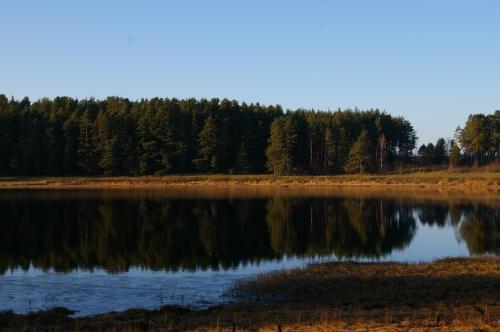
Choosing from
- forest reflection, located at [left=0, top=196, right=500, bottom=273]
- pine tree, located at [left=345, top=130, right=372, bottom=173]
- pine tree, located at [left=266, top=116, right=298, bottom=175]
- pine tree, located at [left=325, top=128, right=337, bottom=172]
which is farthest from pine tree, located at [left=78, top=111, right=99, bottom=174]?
pine tree, located at [left=345, top=130, right=372, bottom=173]

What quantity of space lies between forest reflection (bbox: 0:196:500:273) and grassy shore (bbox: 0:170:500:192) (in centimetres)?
3165

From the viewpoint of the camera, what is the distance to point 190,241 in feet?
122

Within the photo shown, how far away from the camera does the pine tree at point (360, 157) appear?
116m

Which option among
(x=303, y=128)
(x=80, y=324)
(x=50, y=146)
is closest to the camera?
(x=80, y=324)

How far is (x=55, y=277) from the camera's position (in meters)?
25.1

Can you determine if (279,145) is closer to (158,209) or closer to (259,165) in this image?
(259,165)

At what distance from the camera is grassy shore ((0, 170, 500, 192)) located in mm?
96438

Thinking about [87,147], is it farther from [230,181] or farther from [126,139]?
[230,181]

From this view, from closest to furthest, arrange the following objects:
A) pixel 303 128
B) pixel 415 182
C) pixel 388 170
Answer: pixel 415 182 < pixel 388 170 < pixel 303 128

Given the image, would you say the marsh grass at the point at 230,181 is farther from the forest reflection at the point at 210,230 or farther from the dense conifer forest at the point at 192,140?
the forest reflection at the point at 210,230

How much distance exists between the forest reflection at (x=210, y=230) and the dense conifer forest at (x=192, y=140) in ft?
150

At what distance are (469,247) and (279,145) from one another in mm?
80423

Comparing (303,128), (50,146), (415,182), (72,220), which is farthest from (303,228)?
(303,128)

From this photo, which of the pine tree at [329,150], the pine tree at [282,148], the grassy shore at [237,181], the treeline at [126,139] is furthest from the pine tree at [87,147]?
the pine tree at [329,150]
